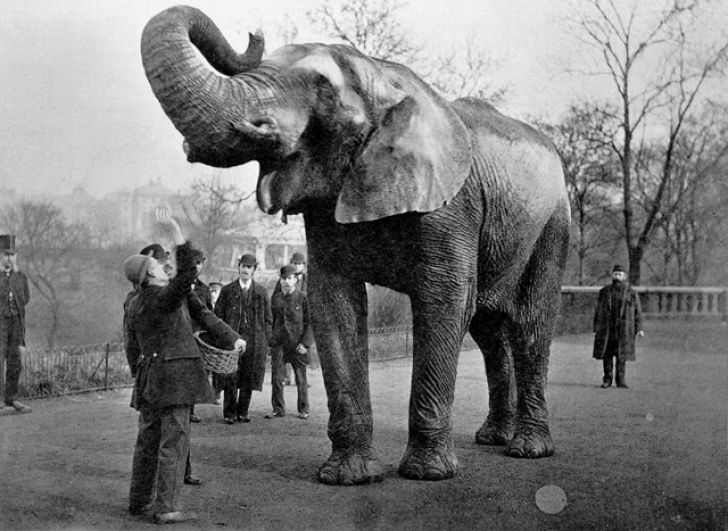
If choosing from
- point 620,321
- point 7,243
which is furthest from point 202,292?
point 620,321

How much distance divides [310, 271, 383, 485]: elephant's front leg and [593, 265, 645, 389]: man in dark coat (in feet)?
21.6

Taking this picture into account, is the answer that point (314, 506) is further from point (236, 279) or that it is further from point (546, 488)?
point (236, 279)

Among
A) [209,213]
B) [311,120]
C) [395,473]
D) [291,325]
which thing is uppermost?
[311,120]

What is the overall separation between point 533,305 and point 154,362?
3.26 meters

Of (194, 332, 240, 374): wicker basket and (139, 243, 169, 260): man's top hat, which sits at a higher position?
(139, 243, 169, 260): man's top hat

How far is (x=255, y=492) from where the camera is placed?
577 centimetres

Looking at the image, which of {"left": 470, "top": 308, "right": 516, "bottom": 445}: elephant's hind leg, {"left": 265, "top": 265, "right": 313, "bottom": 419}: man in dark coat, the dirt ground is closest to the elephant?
{"left": 470, "top": 308, "right": 516, "bottom": 445}: elephant's hind leg

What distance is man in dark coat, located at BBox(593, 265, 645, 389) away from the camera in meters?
12.1

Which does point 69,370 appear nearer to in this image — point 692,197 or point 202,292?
point 202,292

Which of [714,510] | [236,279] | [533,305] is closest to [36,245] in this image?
[236,279]

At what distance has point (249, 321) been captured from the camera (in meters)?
9.36

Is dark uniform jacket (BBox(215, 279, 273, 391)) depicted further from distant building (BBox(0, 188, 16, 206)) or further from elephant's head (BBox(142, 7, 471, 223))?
elephant's head (BBox(142, 7, 471, 223))

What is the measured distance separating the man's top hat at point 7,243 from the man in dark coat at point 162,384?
3.11 meters

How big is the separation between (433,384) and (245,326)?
3612mm
